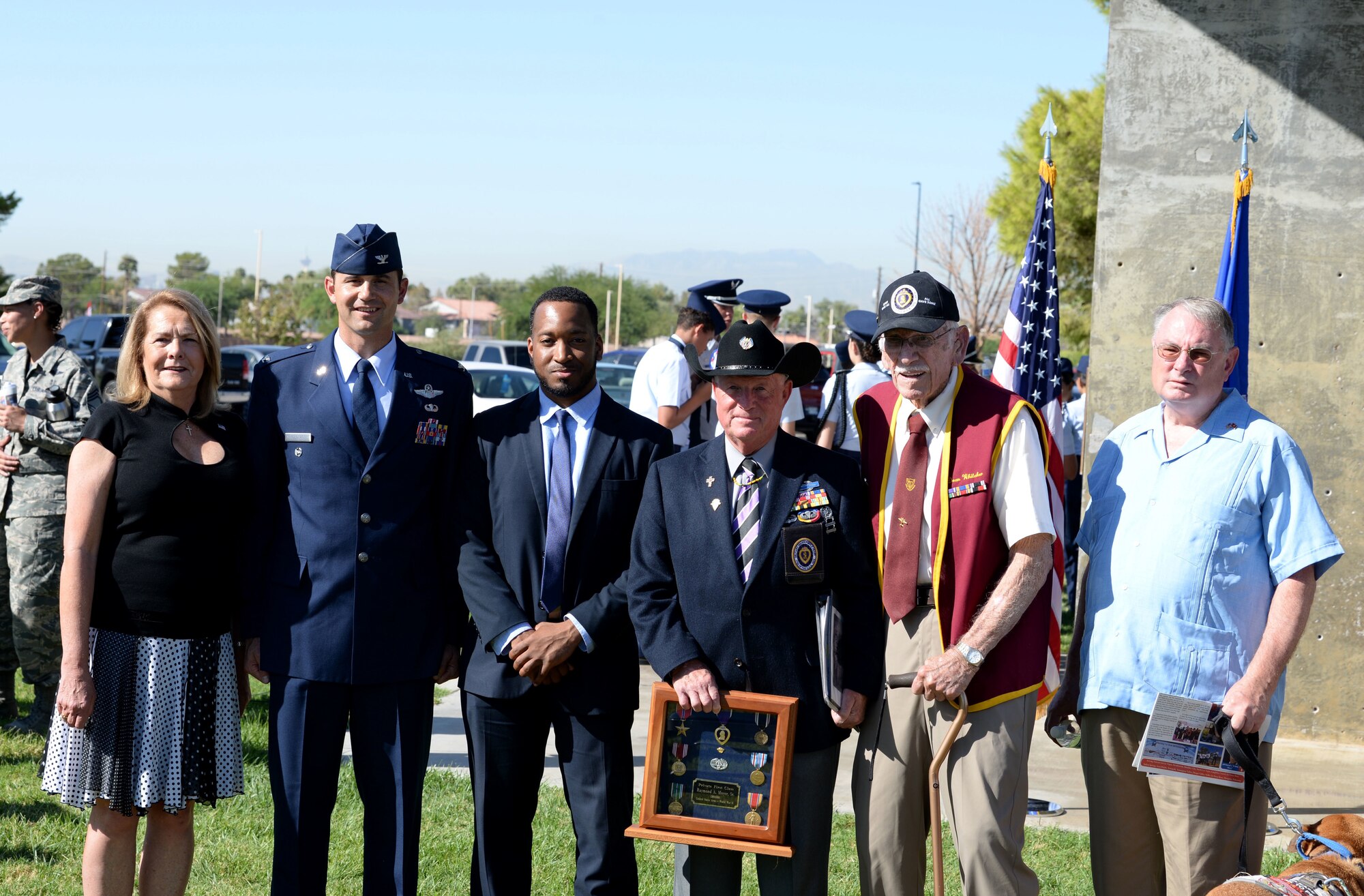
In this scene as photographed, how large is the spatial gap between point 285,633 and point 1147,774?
268cm

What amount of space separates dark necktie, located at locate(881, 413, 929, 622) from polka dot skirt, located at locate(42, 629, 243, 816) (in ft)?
7.22

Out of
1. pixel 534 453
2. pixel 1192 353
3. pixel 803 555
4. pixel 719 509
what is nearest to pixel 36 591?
pixel 534 453

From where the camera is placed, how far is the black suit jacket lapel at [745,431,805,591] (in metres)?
3.57

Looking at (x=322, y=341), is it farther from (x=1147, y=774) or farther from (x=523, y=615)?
(x=1147, y=774)

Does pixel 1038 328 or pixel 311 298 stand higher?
pixel 311 298

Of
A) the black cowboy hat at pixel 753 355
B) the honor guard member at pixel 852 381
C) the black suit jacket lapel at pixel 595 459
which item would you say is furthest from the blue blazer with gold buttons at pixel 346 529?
the honor guard member at pixel 852 381

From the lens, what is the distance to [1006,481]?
3.54 m

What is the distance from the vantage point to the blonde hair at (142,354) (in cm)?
397

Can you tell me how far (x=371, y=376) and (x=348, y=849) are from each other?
84.9 inches

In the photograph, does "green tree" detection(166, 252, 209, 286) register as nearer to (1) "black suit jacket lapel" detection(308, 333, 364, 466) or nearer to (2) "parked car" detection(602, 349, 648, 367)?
(2) "parked car" detection(602, 349, 648, 367)

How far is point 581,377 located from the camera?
3.95m

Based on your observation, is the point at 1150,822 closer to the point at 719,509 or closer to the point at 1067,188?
the point at 719,509

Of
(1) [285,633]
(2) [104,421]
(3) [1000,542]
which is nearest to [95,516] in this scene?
(2) [104,421]

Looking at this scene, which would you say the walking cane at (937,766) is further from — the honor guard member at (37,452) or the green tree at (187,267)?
the green tree at (187,267)
